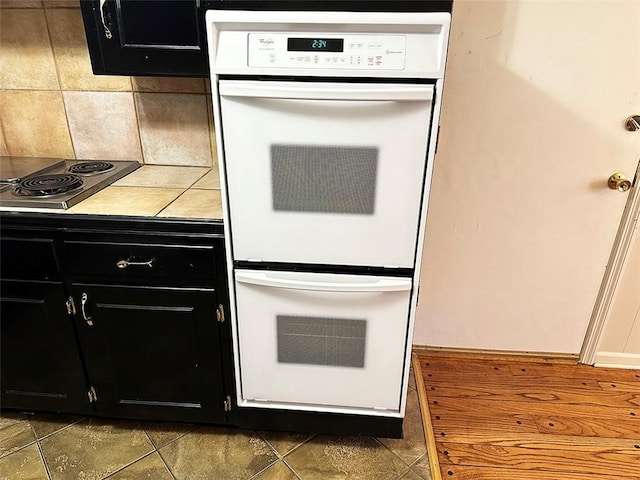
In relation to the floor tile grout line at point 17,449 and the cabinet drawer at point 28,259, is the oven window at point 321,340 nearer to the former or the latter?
the cabinet drawer at point 28,259

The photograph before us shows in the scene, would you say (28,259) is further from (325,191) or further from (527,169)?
(527,169)

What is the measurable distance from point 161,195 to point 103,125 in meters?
0.56

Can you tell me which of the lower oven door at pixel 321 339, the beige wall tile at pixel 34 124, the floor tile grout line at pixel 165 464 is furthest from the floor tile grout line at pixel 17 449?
the beige wall tile at pixel 34 124

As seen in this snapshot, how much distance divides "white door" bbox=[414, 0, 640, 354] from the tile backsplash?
3.27 ft

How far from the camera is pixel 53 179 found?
1625mm

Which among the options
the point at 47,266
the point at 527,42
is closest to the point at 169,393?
the point at 47,266

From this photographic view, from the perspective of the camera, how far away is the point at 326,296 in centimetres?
139

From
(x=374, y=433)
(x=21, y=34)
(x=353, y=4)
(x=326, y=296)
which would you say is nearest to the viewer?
(x=353, y=4)

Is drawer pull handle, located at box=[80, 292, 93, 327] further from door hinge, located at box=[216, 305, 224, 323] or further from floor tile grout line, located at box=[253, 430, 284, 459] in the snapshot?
floor tile grout line, located at box=[253, 430, 284, 459]

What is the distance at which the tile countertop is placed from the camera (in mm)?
1419

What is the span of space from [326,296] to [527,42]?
114cm

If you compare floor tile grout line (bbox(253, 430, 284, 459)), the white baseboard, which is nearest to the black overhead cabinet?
floor tile grout line (bbox(253, 430, 284, 459))

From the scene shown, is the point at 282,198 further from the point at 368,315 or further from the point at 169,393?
the point at 169,393

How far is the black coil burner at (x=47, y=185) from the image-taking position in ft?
4.89
